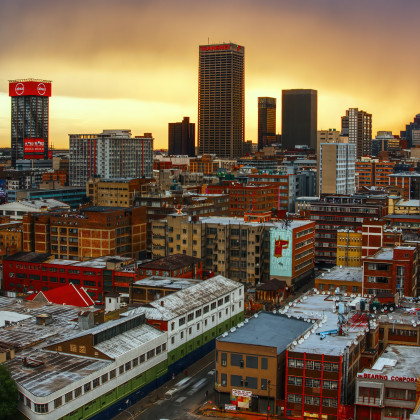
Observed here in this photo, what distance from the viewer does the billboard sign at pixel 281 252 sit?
132 m

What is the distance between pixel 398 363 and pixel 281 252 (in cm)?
5790

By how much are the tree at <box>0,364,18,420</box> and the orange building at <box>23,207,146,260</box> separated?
259 ft

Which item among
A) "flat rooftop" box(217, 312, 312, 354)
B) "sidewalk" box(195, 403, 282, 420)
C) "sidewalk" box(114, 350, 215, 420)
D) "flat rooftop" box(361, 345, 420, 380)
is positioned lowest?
"sidewalk" box(195, 403, 282, 420)

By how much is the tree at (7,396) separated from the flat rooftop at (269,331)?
22.2 meters

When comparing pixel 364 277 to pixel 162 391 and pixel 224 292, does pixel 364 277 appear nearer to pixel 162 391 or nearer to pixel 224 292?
pixel 224 292

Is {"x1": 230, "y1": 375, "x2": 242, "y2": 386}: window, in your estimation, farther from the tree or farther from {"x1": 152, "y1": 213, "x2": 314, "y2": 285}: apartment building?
{"x1": 152, "y1": 213, "x2": 314, "y2": 285}: apartment building

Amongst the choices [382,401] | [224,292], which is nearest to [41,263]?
[224,292]

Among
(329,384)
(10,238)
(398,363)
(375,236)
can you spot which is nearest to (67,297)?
(329,384)

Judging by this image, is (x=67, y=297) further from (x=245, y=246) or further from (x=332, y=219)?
(x=332, y=219)

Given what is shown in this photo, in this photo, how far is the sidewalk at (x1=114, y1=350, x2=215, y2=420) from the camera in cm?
7456

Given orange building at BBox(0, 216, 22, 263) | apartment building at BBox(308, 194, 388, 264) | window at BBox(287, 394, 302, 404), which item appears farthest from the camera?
apartment building at BBox(308, 194, 388, 264)

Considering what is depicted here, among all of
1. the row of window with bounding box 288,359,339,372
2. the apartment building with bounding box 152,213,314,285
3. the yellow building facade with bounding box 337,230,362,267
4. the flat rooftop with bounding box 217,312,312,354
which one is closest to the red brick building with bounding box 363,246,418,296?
the flat rooftop with bounding box 217,312,312,354

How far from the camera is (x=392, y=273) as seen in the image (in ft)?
334

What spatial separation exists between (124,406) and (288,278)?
62.6 metres
